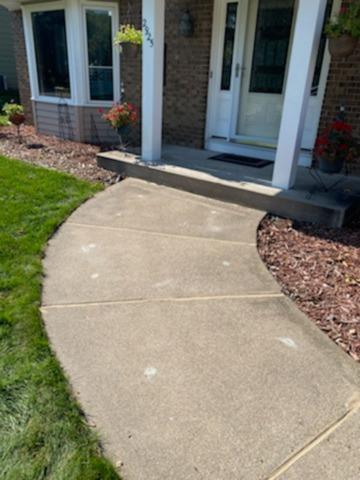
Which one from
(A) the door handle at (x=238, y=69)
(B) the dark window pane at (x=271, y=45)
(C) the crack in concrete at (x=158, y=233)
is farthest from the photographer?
(A) the door handle at (x=238, y=69)

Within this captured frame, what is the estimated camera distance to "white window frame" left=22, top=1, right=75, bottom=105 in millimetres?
7247

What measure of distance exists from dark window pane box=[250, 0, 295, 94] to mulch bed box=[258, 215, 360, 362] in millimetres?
2795

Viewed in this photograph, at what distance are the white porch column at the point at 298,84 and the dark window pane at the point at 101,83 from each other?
4.80 metres

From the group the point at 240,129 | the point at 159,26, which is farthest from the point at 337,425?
the point at 240,129

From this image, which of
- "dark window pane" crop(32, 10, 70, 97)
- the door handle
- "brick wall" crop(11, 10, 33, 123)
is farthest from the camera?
"brick wall" crop(11, 10, 33, 123)

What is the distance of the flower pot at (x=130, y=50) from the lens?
6.97 meters

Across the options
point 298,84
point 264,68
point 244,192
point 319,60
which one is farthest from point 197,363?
point 264,68

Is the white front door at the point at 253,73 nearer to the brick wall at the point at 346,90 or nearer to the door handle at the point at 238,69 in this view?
the door handle at the point at 238,69

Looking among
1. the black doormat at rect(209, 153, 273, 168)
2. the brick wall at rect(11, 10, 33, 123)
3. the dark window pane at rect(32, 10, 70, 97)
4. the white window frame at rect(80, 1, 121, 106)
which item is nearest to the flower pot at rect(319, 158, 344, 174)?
the black doormat at rect(209, 153, 273, 168)

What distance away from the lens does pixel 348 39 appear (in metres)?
3.88

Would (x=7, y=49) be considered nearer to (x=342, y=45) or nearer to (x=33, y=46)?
(x=33, y=46)

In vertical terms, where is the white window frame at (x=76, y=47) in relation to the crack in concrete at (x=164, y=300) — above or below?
above

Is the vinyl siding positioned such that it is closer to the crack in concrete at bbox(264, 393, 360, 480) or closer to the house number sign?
the house number sign

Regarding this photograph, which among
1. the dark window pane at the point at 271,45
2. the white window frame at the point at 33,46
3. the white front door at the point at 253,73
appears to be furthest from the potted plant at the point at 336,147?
the white window frame at the point at 33,46
